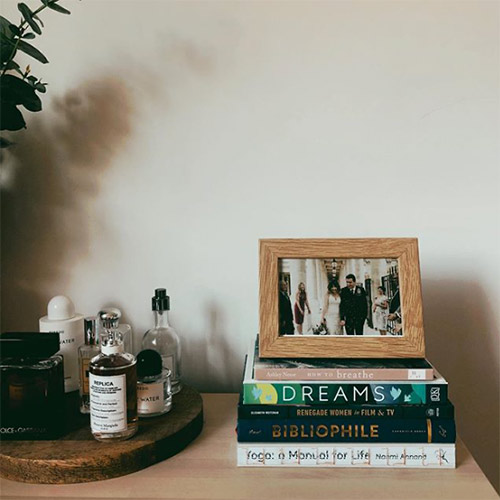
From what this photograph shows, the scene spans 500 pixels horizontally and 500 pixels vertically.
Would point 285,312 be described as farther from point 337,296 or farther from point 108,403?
point 108,403

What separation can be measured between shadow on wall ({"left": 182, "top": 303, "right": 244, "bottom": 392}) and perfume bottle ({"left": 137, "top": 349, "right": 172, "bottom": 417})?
0.68 feet

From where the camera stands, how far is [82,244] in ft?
3.34

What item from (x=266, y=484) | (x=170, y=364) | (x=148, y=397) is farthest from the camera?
(x=170, y=364)

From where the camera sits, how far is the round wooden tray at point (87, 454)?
2.29 feet

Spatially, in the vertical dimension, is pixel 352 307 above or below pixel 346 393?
above

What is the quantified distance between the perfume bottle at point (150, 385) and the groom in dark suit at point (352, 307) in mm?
272

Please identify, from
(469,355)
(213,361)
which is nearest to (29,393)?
(213,361)

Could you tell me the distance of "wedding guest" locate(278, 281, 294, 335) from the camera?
0.81 m

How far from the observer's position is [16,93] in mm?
862

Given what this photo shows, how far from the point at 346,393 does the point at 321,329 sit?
11cm

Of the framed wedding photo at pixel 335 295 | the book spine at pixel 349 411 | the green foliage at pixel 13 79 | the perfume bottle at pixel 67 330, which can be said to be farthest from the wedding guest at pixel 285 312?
the green foliage at pixel 13 79

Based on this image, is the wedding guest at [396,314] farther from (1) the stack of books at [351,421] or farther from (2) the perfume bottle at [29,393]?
(2) the perfume bottle at [29,393]

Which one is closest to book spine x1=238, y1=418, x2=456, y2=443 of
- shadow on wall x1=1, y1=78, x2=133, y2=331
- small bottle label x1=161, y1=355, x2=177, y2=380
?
small bottle label x1=161, y1=355, x2=177, y2=380

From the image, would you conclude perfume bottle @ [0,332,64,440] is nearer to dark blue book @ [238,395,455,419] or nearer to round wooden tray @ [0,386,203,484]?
round wooden tray @ [0,386,203,484]
